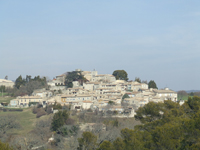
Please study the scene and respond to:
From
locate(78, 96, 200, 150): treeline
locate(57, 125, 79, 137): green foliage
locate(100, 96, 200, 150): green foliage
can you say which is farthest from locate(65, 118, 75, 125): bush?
locate(100, 96, 200, 150): green foliage

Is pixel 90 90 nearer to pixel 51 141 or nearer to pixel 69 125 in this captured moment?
pixel 69 125

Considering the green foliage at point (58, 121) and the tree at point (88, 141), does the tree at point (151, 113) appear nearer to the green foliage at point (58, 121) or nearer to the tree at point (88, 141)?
the tree at point (88, 141)

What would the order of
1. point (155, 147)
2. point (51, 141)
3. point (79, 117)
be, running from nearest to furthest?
point (155, 147)
point (51, 141)
point (79, 117)

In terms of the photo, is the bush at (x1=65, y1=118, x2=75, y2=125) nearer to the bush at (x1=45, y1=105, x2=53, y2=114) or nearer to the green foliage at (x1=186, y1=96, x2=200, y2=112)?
the bush at (x1=45, y1=105, x2=53, y2=114)

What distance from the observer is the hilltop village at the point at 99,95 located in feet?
167

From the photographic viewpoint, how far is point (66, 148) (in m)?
35.4

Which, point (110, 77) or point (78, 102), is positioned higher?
point (110, 77)

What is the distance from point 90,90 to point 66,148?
86.1 feet

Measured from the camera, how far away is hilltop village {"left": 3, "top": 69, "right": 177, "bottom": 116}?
167 feet

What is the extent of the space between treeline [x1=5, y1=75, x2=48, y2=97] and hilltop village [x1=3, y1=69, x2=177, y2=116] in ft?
5.75

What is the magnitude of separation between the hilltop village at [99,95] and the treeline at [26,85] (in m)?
1.75

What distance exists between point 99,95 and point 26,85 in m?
17.8

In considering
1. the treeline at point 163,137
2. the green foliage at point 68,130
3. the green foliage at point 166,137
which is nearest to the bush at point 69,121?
the green foliage at point 68,130

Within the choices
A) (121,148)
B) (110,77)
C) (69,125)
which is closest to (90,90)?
(110,77)
